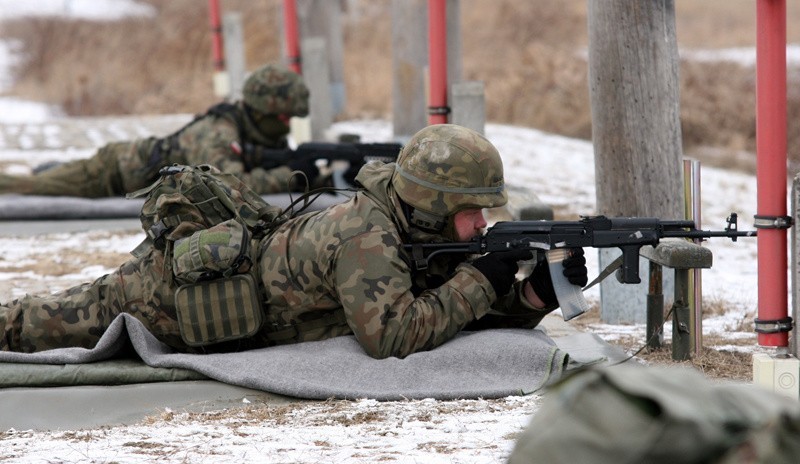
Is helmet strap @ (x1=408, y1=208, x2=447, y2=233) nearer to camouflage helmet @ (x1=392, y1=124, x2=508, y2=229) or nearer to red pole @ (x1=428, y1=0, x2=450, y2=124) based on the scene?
camouflage helmet @ (x1=392, y1=124, x2=508, y2=229)

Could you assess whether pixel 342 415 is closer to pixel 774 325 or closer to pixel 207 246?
pixel 207 246

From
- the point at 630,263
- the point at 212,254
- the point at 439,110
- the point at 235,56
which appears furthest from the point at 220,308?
the point at 235,56

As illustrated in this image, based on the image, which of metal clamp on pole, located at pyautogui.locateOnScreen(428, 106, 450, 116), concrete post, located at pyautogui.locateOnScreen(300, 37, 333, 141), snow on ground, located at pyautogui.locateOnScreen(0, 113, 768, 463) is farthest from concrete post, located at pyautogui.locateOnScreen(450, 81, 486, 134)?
concrete post, located at pyautogui.locateOnScreen(300, 37, 333, 141)

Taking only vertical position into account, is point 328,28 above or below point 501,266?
above

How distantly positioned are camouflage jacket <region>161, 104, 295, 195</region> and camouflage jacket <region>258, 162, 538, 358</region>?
416 centimetres

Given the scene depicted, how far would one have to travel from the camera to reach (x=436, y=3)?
25.9 ft

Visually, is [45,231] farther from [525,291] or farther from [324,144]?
[525,291]

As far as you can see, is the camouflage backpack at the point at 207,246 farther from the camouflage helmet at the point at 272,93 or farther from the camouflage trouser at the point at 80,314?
the camouflage helmet at the point at 272,93

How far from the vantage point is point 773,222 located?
4398 millimetres

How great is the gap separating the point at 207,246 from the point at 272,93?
4699mm

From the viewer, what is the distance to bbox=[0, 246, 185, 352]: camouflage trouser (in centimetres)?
495

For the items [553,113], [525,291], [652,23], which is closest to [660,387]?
[525,291]

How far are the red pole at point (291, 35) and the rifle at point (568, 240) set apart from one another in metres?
8.26

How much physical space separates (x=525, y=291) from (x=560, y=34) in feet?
62.8
